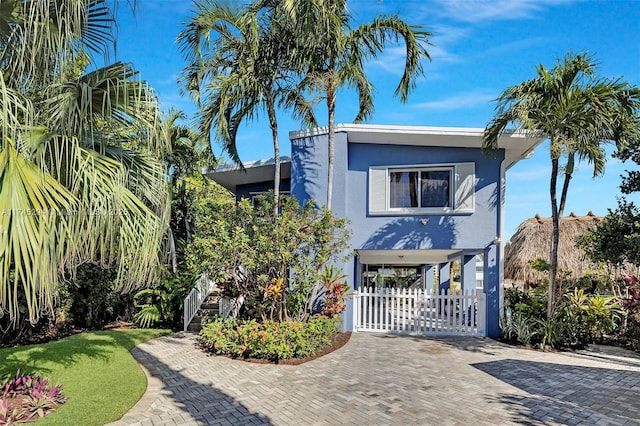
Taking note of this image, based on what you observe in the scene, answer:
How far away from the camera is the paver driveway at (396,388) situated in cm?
576

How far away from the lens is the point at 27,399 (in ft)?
18.7

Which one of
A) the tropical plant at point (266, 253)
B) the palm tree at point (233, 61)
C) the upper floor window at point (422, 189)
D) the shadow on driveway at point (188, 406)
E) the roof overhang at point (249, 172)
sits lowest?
the shadow on driveway at point (188, 406)

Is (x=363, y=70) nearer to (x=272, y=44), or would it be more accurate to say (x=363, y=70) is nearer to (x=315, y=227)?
(x=272, y=44)

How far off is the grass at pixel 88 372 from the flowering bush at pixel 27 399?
6.5 inches

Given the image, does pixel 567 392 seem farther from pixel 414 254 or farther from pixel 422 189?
pixel 414 254

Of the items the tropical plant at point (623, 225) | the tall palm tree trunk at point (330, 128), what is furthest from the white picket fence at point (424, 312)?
the tall palm tree trunk at point (330, 128)

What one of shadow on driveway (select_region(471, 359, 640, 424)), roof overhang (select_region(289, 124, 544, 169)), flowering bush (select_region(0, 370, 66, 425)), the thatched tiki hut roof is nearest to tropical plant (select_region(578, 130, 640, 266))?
roof overhang (select_region(289, 124, 544, 169))

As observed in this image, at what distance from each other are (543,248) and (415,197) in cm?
982

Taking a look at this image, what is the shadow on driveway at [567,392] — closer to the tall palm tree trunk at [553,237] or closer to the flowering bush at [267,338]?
the tall palm tree trunk at [553,237]

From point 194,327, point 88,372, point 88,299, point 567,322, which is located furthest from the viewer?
point 88,299

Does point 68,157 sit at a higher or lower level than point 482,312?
higher

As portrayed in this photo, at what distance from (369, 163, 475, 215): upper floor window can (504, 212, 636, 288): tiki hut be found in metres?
7.91

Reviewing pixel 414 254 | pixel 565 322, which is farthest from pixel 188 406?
pixel 414 254

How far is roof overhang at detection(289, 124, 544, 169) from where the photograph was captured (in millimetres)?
11617
